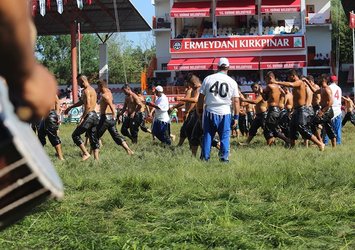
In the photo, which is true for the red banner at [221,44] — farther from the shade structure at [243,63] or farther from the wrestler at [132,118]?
the wrestler at [132,118]

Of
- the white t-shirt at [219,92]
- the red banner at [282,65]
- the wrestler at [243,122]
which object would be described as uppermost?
the red banner at [282,65]

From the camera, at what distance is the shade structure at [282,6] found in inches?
1681

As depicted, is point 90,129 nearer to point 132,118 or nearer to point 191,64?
point 132,118

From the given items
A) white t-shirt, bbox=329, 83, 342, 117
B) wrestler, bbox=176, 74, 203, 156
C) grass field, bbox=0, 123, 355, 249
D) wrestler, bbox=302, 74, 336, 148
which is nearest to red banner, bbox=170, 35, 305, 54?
white t-shirt, bbox=329, 83, 342, 117

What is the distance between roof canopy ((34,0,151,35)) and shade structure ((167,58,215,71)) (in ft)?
12.3

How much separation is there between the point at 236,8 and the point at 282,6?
10.6 feet

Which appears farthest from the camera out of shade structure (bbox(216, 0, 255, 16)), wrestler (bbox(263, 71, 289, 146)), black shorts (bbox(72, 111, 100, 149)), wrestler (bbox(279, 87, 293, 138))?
shade structure (bbox(216, 0, 255, 16))

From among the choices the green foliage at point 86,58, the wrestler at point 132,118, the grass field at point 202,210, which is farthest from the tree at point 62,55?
the grass field at point 202,210

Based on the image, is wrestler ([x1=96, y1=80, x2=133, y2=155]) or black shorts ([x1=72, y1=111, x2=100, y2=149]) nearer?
black shorts ([x1=72, y1=111, x2=100, y2=149])

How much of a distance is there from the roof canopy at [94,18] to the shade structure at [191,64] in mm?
Answer: 3754

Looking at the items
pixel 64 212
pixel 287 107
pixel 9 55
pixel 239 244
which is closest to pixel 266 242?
pixel 239 244

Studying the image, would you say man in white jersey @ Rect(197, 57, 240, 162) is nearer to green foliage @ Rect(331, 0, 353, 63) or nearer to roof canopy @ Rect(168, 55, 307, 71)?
roof canopy @ Rect(168, 55, 307, 71)

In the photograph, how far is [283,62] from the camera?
41.4 metres

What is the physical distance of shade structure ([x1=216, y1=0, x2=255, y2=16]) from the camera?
42.6 m
